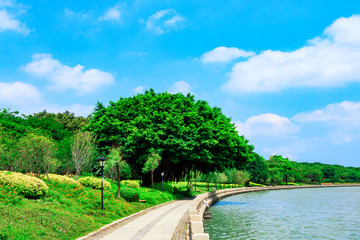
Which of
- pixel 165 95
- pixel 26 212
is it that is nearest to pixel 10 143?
pixel 165 95

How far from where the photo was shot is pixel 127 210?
24734 millimetres

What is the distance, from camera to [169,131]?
39812 millimetres

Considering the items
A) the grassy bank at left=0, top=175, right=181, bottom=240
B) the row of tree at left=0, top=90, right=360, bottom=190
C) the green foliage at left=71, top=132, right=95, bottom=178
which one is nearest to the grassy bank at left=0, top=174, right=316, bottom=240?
the grassy bank at left=0, top=175, right=181, bottom=240

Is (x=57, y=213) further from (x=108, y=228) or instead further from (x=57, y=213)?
(x=108, y=228)

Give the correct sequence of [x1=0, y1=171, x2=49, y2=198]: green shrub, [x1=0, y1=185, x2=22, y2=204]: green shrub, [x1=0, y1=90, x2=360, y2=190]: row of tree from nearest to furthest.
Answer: [x1=0, y1=185, x2=22, y2=204]: green shrub → [x1=0, y1=171, x2=49, y2=198]: green shrub → [x1=0, y1=90, x2=360, y2=190]: row of tree

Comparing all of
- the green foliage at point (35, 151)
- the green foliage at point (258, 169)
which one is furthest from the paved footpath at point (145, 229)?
the green foliage at point (258, 169)

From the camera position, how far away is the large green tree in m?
39.3

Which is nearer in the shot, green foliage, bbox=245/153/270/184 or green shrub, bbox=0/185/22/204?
green shrub, bbox=0/185/22/204

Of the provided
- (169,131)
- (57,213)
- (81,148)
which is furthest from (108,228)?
(81,148)

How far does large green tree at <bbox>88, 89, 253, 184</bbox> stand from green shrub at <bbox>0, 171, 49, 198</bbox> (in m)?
18.0

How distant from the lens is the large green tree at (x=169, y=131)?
3931 centimetres

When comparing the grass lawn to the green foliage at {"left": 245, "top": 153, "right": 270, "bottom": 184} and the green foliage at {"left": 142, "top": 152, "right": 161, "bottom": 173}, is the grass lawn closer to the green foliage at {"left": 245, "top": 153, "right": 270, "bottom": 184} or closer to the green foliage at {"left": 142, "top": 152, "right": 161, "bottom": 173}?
the green foliage at {"left": 142, "top": 152, "right": 161, "bottom": 173}

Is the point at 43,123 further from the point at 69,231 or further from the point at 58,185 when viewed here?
the point at 69,231

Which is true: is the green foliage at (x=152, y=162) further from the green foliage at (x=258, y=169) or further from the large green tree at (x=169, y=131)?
the green foliage at (x=258, y=169)
